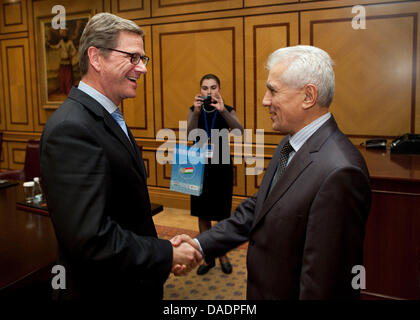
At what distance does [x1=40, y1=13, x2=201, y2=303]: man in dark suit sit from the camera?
4.35 feet

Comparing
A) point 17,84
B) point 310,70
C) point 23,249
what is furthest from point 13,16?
point 310,70

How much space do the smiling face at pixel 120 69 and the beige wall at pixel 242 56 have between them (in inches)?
136

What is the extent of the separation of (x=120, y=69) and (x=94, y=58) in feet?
0.38

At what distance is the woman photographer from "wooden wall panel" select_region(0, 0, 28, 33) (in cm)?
485

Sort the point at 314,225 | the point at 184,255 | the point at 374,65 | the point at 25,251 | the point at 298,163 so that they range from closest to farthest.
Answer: the point at 314,225 < the point at 298,163 < the point at 184,255 < the point at 25,251 < the point at 374,65

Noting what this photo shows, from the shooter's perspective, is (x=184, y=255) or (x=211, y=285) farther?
(x=211, y=285)

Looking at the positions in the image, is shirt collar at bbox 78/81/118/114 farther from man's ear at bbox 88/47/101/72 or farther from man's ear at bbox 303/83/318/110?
man's ear at bbox 303/83/318/110

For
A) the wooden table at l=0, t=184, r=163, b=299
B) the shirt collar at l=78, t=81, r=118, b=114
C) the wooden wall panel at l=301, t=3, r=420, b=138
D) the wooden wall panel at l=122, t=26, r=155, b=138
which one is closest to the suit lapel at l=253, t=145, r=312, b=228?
the shirt collar at l=78, t=81, r=118, b=114

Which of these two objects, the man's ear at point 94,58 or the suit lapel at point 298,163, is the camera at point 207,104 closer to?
the man's ear at point 94,58

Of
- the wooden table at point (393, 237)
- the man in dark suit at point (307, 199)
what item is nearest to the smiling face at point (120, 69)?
the man in dark suit at point (307, 199)

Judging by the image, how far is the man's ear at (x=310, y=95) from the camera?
1.45m

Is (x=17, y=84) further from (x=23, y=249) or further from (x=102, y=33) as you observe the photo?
(x=102, y=33)

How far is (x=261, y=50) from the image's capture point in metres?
4.91

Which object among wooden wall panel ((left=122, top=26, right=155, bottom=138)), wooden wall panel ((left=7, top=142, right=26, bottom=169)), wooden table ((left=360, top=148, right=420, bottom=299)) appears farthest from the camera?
wooden wall panel ((left=7, top=142, right=26, bottom=169))
